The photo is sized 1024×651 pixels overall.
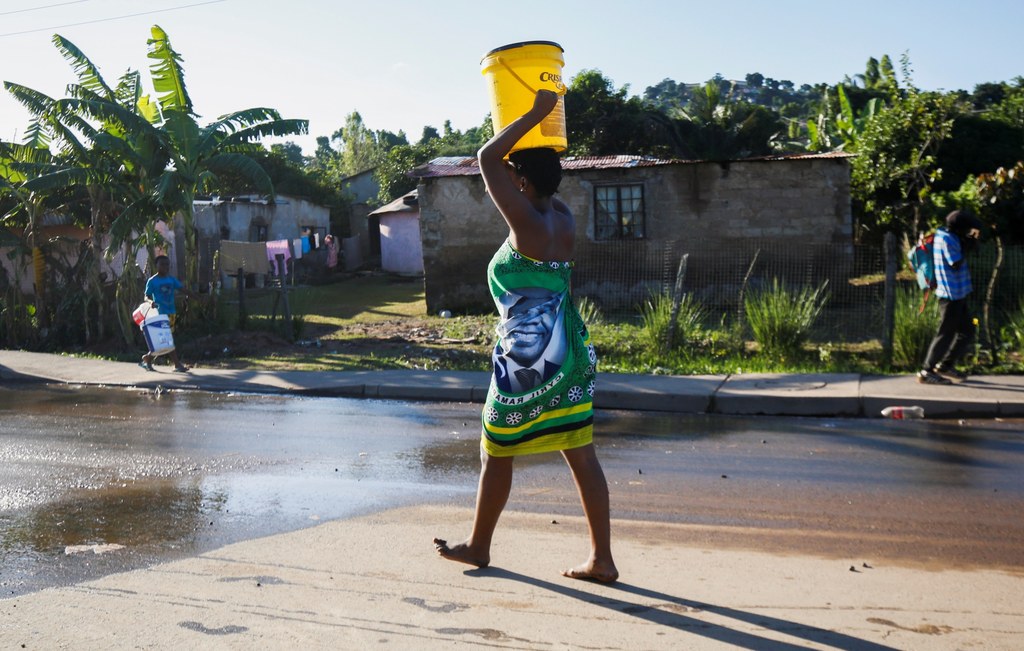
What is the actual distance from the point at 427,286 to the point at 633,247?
471 cm

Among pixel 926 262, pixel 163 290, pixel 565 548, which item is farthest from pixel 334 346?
pixel 565 548

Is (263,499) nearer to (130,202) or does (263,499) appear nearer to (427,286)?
(130,202)

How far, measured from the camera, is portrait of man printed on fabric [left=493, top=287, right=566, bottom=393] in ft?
13.5

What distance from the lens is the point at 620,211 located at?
68.3 feet

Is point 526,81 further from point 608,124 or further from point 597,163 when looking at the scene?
point 608,124

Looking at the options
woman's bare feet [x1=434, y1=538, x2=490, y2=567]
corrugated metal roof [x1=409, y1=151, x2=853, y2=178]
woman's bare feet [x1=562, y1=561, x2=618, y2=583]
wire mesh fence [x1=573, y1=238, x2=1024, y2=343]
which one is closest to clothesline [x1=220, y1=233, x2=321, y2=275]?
corrugated metal roof [x1=409, y1=151, x2=853, y2=178]

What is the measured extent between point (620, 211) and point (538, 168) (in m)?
16.8

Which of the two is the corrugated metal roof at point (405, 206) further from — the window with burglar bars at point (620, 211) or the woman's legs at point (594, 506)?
the woman's legs at point (594, 506)

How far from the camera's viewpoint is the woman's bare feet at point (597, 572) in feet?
14.1

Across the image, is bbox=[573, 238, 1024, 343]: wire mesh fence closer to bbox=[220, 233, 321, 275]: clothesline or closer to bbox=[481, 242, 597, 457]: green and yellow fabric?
bbox=[220, 233, 321, 275]: clothesline

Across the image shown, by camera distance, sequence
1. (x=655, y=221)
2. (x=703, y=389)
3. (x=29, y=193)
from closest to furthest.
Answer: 1. (x=703, y=389)
2. (x=29, y=193)
3. (x=655, y=221)

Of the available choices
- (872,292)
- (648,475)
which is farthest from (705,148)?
(648,475)

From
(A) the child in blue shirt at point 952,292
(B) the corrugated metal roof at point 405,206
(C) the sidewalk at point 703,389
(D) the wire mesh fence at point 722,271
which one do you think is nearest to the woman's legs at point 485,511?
(C) the sidewalk at point 703,389

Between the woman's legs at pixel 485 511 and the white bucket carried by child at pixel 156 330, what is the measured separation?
10.8 meters
